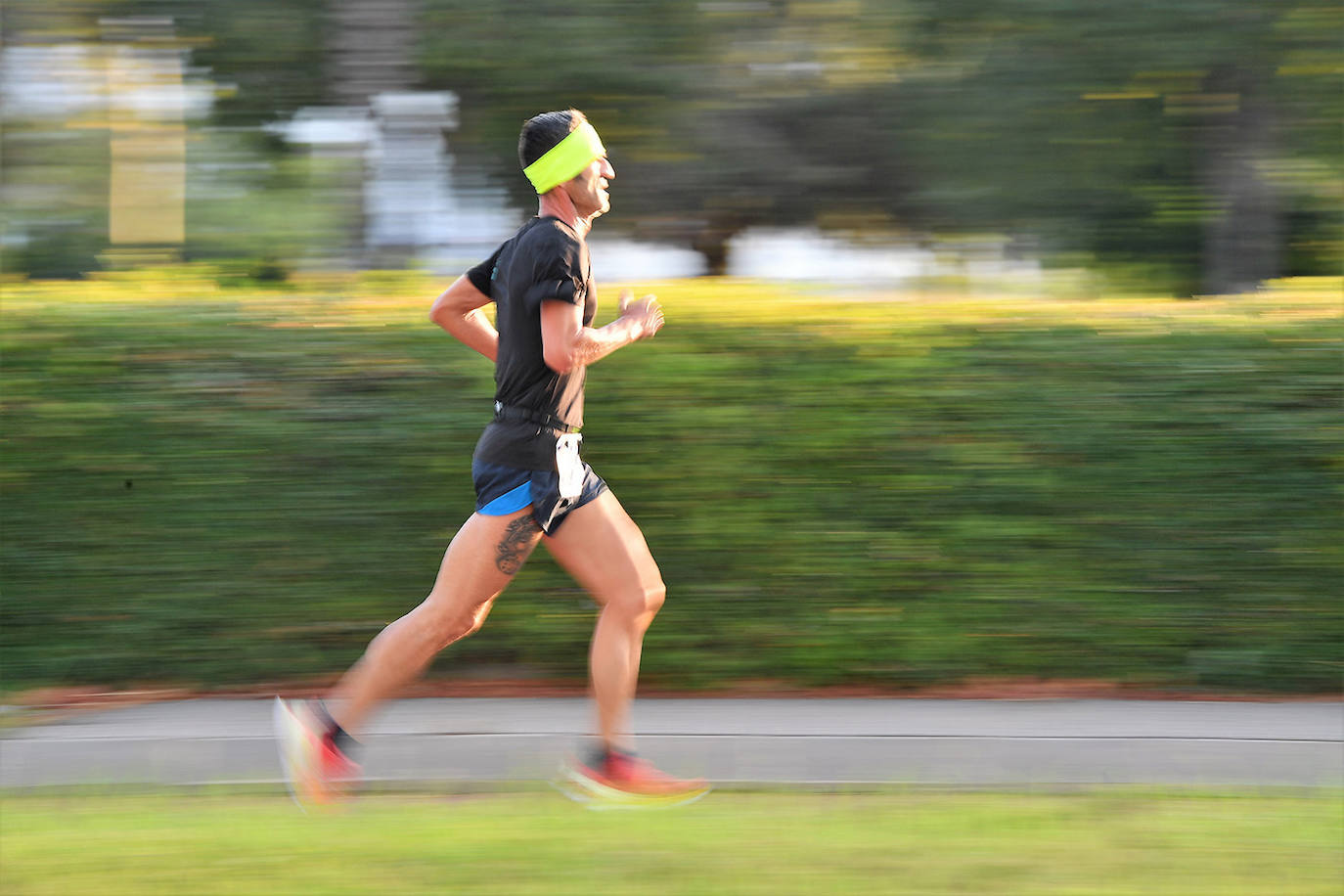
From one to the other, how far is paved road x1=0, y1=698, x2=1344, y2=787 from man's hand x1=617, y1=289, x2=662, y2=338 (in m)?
1.46

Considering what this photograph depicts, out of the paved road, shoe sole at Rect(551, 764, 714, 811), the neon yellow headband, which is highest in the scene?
the neon yellow headband

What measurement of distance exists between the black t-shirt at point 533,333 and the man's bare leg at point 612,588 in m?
0.22

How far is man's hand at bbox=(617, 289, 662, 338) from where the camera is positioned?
3.66 metres

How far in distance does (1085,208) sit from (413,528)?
16.9 feet

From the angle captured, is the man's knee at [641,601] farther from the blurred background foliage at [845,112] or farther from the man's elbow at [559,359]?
the blurred background foliage at [845,112]

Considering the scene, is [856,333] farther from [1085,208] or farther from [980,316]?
[1085,208]

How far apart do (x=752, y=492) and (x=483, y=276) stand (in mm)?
1642

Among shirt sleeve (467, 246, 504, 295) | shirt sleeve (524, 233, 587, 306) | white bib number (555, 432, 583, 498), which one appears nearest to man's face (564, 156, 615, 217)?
shirt sleeve (524, 233, 587, 306)

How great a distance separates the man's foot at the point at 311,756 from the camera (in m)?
3.73

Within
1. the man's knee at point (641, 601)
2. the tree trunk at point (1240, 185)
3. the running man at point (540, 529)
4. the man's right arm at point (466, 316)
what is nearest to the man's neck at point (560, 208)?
the running man at point (540, 529)

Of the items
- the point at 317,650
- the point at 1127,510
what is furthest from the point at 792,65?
the point at 317,650

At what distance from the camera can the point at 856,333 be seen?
5152mm

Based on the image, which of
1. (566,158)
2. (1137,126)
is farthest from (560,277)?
(1137,126)

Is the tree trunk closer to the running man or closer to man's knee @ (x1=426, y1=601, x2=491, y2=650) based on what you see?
the running man
